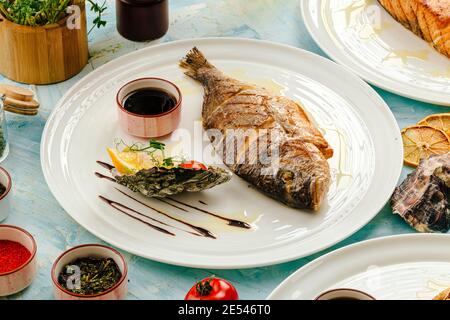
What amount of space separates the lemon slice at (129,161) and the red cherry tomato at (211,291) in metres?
0.62

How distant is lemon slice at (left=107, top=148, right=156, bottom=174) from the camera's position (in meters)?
3.11

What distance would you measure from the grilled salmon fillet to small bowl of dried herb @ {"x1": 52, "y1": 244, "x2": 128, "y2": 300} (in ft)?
6.24

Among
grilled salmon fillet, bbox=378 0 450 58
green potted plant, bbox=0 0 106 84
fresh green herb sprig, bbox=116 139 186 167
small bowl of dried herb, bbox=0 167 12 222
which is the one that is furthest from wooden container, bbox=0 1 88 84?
grilled salmon fillet, bbox=378 0 450 58

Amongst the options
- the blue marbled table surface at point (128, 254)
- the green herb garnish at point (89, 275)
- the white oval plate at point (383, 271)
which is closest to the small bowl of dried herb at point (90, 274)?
the green herb garnish at point (89, 275)

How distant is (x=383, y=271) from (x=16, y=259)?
1.24 meters

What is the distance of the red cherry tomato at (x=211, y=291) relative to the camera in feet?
8.62

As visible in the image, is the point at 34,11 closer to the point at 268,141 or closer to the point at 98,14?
the point at 98,14

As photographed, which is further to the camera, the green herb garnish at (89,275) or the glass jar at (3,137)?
the glass jar at (3,137)

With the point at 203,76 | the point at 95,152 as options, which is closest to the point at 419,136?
the point at 203,76

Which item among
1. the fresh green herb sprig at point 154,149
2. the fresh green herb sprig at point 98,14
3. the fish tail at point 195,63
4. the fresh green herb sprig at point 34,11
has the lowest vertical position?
the fresh green herb sprig at point 154,149

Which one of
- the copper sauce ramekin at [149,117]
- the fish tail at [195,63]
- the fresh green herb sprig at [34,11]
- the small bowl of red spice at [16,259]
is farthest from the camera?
the fish tail at [195,63]

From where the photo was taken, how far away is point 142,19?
3803 millimetres

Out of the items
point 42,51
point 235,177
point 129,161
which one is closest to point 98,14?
point 42,51

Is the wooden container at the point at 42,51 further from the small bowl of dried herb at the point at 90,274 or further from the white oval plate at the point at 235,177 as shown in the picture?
the small bowl of dried herb at the point at 90,274
